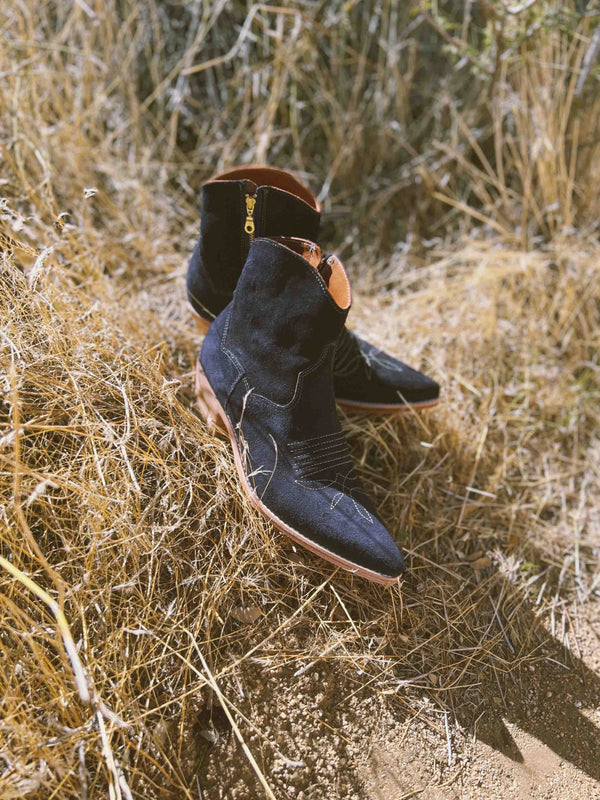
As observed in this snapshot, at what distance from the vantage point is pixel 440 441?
4.92ft

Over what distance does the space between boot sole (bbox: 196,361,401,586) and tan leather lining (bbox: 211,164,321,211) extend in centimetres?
40

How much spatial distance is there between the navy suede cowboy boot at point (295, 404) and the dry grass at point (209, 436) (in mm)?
85

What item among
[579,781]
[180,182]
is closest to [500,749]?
[579,781]

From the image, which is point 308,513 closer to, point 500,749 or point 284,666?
point 284,666

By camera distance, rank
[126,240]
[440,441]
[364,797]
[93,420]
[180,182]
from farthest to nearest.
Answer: [180,182]
[126,240]
[440,441]
[93,420]
[364,797]

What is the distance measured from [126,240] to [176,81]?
0.70 meters

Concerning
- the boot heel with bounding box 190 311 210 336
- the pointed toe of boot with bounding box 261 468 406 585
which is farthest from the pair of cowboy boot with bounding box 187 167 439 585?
the boot heel with bounding box 190 311 210 336

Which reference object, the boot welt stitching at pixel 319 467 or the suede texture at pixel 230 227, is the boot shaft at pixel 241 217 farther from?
the boot welt stitching at pixel 319 467

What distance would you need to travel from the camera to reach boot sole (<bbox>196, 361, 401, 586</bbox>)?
109cm

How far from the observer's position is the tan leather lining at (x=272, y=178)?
4.04 ft

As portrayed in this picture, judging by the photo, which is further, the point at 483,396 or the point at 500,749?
the point at 483,396

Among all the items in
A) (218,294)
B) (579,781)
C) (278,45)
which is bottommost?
(579,781)

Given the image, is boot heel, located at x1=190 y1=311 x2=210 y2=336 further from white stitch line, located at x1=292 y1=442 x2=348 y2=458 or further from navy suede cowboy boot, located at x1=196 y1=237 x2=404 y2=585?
white stitch line, located at x1=292 y1=442 x2=348 y2=458

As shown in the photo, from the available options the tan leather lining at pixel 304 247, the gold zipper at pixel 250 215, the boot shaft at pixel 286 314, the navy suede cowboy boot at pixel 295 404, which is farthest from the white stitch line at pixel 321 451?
the gold zipper at pixel 250 215
